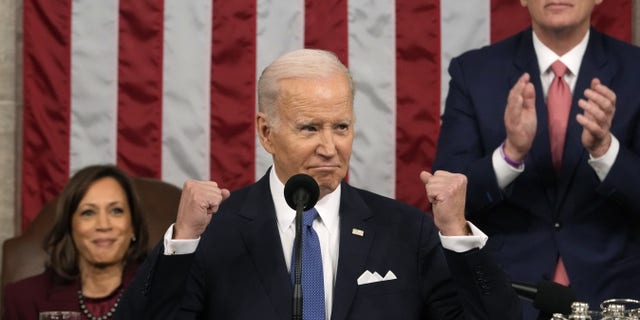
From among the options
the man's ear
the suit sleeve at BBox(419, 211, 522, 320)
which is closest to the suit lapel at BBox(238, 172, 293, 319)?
the man's ear

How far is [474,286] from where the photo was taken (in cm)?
295

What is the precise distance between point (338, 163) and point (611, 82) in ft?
4.52

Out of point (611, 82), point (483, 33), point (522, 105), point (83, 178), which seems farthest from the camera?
point (483, 33)

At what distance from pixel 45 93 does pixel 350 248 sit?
248 centimetres

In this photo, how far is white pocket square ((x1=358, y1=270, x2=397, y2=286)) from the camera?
3.10 m

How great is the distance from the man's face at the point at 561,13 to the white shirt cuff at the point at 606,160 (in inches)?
18.7

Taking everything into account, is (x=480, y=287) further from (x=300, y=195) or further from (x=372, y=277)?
(x=300, y=195)

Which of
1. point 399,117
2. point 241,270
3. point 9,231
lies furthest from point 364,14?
point 241,270

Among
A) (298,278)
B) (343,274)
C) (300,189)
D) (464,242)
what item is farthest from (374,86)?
(298,278)

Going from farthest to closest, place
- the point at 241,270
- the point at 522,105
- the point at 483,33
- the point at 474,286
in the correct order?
the point at 483,33 → the point at 522,105 → the point at 241,270 → the point at 474,286

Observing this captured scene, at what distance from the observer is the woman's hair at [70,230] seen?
15.2 feet

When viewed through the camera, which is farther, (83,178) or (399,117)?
(399,117)

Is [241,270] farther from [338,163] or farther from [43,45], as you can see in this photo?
[43,45]

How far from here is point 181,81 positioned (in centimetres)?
518
